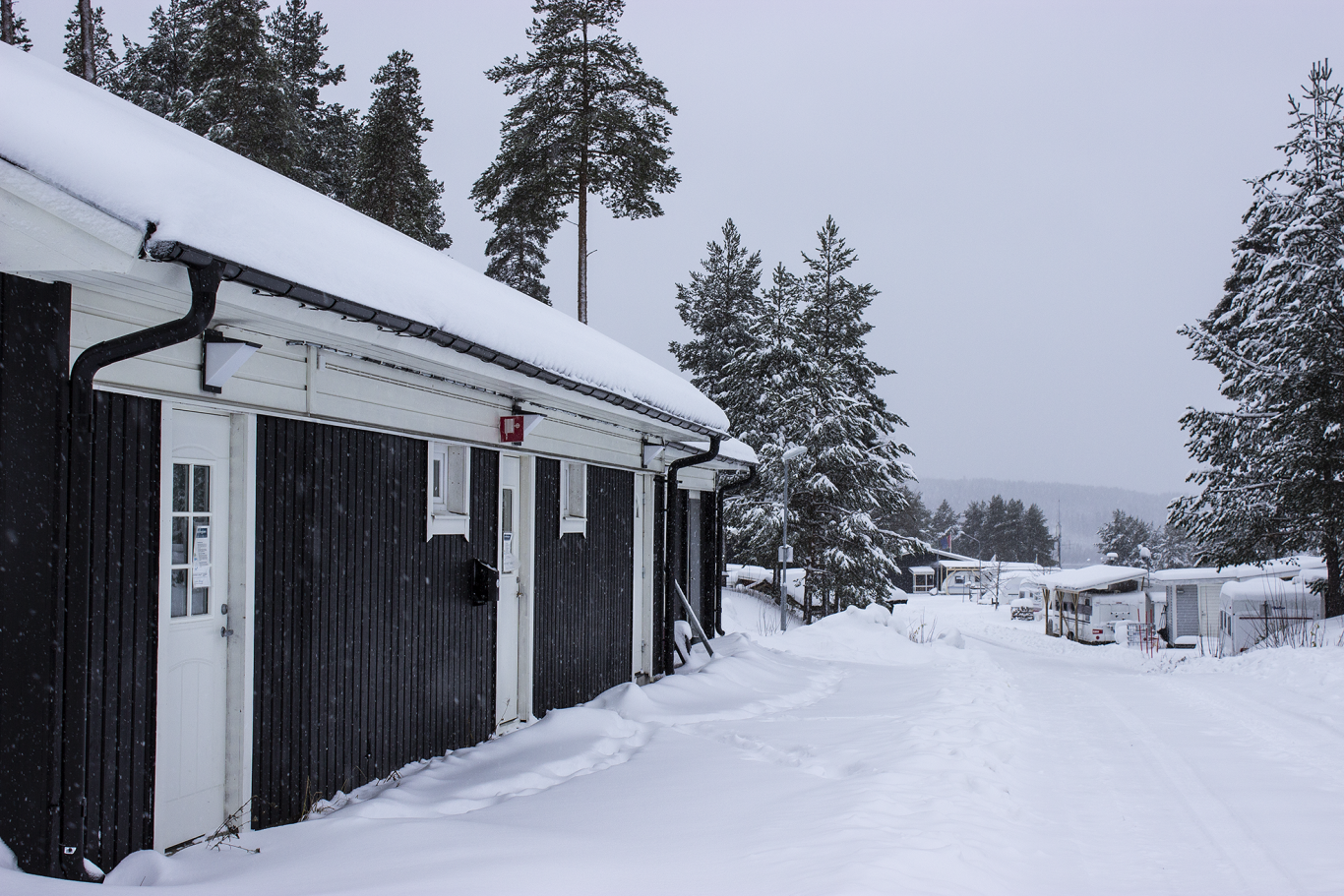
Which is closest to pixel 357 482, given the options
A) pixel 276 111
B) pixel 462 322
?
pixel 462 322

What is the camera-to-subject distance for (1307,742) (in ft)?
25.0

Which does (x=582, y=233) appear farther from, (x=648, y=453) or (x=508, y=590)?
(x=508, y=590)

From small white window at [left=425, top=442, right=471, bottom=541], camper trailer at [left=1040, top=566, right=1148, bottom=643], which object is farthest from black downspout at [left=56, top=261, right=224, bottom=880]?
camper trailer at [left=1040, top=566, right=1148, bottom=643]

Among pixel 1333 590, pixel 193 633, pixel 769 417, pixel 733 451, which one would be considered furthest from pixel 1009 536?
pixel 193 633

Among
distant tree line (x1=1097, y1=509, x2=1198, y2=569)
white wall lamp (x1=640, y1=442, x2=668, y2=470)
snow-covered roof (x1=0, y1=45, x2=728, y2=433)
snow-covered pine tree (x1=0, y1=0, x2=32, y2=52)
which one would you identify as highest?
snow-covered pine tree (x1=0, y1=0, x2=32, y2=52)

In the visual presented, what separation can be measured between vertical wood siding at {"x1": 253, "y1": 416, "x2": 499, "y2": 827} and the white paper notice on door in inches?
12.0

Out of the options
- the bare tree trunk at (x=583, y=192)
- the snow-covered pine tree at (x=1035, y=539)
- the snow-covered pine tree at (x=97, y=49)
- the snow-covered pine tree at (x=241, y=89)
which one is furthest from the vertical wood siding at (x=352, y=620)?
the snow-covered pine tree at (x=1035, y=539)

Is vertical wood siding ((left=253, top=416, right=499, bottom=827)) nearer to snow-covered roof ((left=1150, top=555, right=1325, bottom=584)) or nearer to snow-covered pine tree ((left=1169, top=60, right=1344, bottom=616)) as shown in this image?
snow-covered pine tree ((left=1169, top=60, right=1344, bottom=616))

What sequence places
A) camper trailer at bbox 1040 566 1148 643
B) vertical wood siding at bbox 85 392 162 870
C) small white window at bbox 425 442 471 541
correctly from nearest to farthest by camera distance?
1. vertical wood siding at bbox 85 392 162 870
2. small white window at bbox 425 442 471 541
3. camper trailer at bbox 1040 566 1148 643

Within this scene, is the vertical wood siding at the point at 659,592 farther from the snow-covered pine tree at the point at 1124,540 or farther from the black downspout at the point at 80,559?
the snow-covered pine tree at the point at 1124,540

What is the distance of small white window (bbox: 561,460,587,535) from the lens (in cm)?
804

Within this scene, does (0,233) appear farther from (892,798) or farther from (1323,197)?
(1323,197)

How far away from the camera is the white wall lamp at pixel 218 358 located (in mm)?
4086

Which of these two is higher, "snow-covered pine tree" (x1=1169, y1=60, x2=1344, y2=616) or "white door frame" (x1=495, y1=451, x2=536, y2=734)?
"snow-covered pine tree" (x1=1169, y1=60, x2=1344, y2=616)
